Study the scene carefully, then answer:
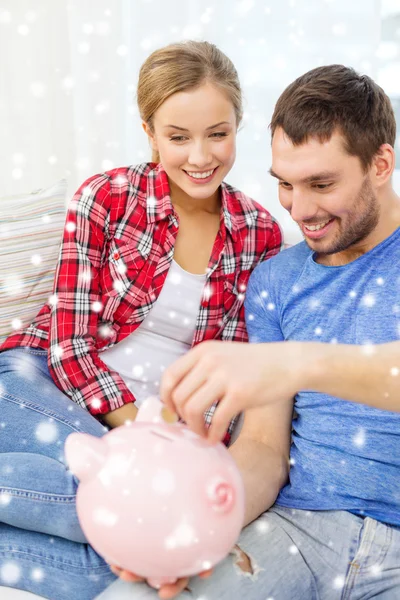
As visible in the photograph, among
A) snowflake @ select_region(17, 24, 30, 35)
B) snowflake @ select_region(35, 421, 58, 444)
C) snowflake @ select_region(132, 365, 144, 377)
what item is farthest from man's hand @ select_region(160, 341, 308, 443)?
snowflake @ select_region(17, 24, 30, 35)

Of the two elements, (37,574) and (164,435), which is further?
(37,574)

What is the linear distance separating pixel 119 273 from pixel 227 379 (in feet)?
2.69

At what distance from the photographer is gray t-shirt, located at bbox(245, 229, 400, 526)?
1.17m

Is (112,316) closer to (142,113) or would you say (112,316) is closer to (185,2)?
(142,113)

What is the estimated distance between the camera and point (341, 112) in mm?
1240

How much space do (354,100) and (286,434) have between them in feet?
2.07

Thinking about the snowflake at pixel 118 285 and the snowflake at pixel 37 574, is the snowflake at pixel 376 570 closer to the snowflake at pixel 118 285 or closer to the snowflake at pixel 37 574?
the snowflake at pixel 37 574

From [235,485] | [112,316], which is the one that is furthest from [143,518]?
[112,316]

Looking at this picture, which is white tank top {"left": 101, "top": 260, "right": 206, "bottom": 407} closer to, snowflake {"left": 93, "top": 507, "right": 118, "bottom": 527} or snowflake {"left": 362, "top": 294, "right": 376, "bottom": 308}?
snowflake {"left": 362, "top": 294, "right": 376, "bottom": 308}

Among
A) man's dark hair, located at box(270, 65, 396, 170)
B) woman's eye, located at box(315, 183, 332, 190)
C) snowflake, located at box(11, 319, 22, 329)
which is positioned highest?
man's dark hair, located at box(270, 65, 396, 170)

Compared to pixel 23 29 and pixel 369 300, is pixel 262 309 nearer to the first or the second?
pixel 369 300

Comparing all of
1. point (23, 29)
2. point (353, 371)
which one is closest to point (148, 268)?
point (353, 371)

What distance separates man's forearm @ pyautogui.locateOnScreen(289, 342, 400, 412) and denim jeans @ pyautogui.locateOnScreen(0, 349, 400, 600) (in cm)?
35

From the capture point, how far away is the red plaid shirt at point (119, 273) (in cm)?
152
